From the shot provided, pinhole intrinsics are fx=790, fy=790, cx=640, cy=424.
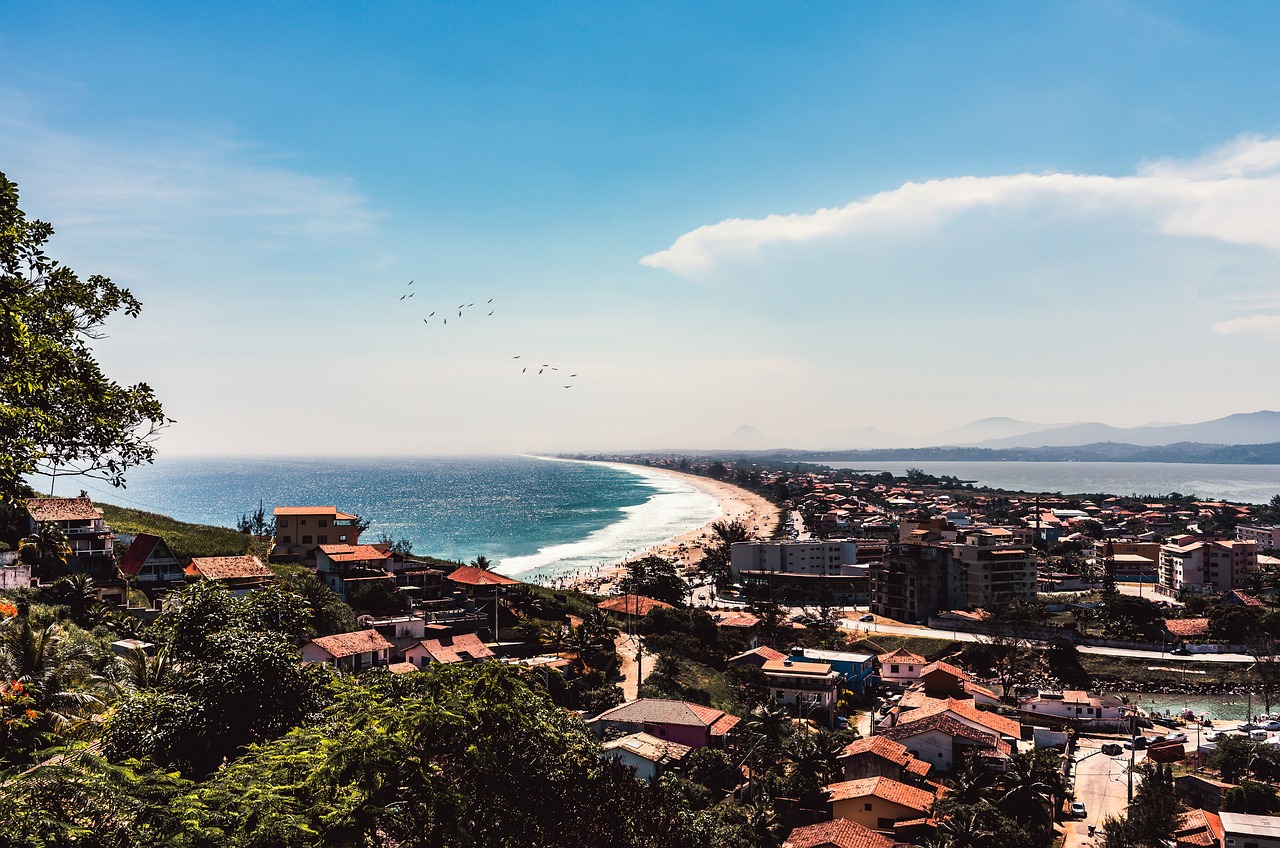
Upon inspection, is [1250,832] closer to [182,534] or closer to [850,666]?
[850,666]

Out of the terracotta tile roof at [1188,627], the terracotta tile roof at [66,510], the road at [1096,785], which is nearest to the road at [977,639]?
the terracotta tile roof at [1188,627]

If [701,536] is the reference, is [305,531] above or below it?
above

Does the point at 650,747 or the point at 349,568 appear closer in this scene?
the point at 650,747

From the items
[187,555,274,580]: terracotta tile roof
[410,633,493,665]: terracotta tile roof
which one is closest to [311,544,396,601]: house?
[187,555,274,580]: terracotta tile roof

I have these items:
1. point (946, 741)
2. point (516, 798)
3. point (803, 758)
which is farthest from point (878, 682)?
point (516, 798)

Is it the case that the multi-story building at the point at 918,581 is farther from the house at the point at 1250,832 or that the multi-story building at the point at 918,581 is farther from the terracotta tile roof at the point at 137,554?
the terracotta tile roof at the point at 137,554

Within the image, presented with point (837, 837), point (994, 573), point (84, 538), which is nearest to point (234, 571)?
point (84, 538)
